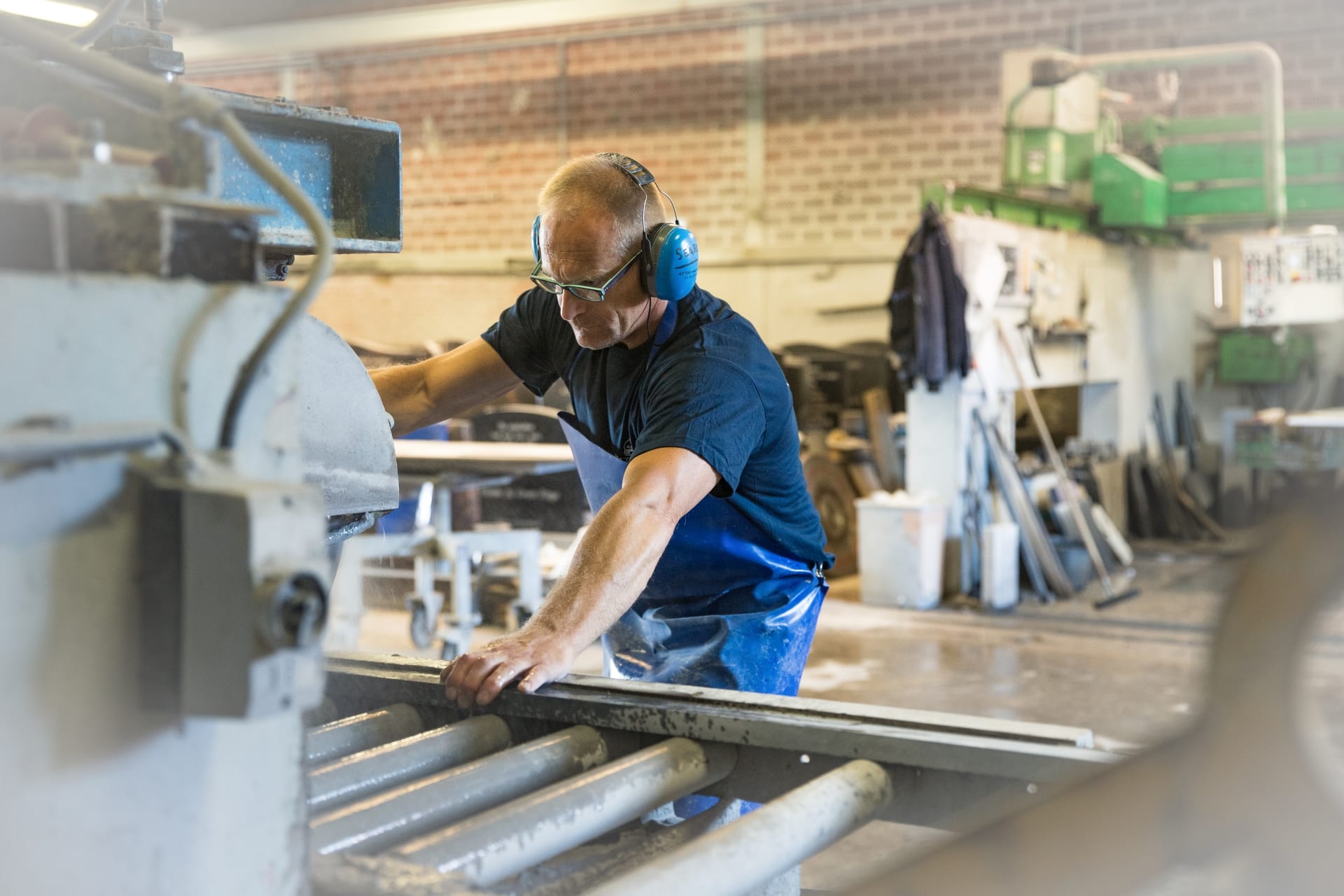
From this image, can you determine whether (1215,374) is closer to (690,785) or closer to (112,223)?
(690,785)

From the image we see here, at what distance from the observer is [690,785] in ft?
5.37

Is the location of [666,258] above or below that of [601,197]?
below

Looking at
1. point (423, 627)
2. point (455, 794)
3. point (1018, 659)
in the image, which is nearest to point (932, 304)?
point (1018, 659)

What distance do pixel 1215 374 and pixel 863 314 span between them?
8.32 ft

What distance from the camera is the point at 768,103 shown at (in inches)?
398

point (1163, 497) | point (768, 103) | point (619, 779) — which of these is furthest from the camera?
point (768, 103)

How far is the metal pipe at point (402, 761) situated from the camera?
58.6 inches

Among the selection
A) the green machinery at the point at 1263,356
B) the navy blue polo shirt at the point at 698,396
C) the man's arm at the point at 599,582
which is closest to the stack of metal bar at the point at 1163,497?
the green machinery at the point at 1263,356

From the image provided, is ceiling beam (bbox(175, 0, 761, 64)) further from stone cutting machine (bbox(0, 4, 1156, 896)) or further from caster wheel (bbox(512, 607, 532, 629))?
stone cutting machine (bbox(0, 4, 1156, 896))

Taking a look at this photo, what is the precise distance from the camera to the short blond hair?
2.31 m

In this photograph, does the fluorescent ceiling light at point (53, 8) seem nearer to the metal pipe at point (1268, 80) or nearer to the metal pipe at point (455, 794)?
the metal pipe at point (1268, 80)

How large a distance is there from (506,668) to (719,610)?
0.70m

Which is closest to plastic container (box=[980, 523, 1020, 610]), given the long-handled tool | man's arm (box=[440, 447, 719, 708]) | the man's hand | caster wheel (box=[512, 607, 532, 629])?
the long-handled tool

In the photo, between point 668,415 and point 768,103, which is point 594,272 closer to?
point 668,415
